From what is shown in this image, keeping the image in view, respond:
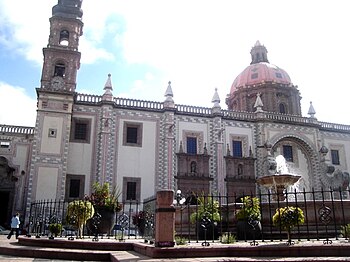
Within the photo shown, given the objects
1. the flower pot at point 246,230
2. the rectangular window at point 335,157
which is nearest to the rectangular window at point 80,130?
the flower pot at point 246,230

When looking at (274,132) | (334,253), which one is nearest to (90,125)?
(274,132)

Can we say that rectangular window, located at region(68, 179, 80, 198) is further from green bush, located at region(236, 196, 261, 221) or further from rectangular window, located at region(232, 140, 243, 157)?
green bush, located at region(236, 196, 261, 221)

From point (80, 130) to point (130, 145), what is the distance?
385cm

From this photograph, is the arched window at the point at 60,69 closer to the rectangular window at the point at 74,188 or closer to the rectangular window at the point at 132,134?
the rectangular window at the point at 132,134

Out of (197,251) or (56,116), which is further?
(56,116)

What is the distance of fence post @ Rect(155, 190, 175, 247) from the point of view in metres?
7.77

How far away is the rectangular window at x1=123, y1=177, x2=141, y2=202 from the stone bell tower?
4.42 metres

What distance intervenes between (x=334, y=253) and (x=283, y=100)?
106 feet

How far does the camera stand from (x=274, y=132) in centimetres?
3181

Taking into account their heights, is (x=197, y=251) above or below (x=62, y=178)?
below

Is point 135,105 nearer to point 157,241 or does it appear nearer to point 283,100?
point 283,100

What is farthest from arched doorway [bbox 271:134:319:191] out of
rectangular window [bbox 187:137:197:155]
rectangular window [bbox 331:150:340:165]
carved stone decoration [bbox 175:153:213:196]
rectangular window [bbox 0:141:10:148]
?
rectangular window [bbox 0:141:10:148]

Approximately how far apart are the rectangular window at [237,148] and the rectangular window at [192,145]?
3353 mm

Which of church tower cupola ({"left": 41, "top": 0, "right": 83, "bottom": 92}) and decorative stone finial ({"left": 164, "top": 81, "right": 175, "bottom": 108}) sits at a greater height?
church tower cupola ({"left": 41, "top": 0, "right": 83, "bottom": 92})
